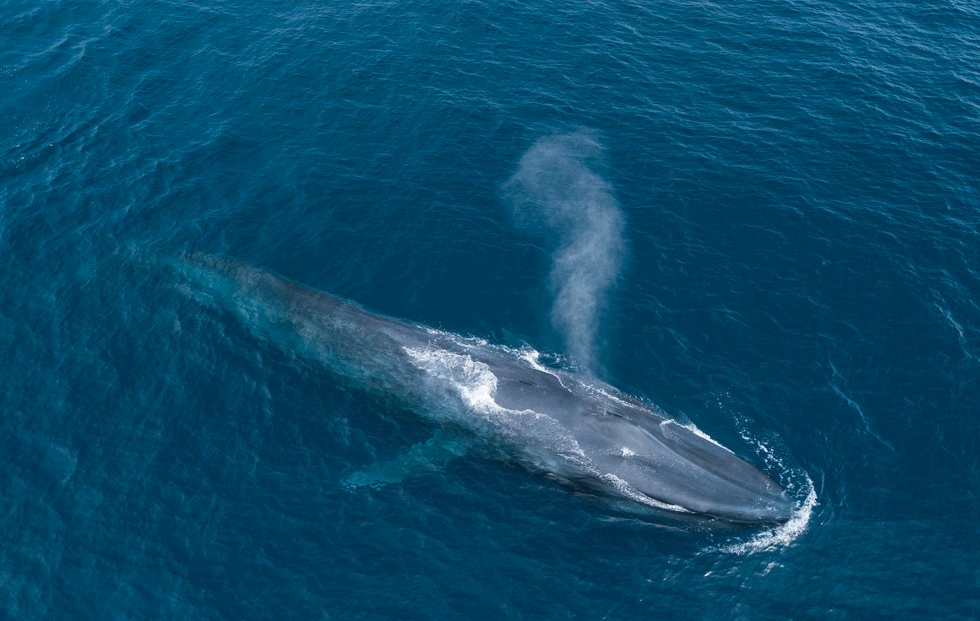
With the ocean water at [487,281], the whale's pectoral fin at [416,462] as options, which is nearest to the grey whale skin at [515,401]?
the whale's pectoral fin at [416,462]

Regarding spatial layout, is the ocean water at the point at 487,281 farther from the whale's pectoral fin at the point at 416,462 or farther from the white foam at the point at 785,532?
the whale's pectoral fin at the point at 416,462

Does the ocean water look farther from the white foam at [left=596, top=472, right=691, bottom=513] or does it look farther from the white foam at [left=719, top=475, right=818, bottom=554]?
the white foam at [left=596, top=472, right=691, bottom=513]

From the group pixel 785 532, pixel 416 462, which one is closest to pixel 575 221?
pixel 416 462

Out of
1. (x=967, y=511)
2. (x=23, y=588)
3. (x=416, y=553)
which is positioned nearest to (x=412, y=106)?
(x=416, y=553)

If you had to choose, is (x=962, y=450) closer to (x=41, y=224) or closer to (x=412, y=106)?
Result: (x=412, y=106)

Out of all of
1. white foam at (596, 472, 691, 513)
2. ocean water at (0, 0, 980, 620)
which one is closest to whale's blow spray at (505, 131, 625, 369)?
ocean water at (0, 0, 980, 620)

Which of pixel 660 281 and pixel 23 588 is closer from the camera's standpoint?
pixel 23 588

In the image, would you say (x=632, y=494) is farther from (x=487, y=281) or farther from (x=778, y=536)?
(x=487, y=281)
